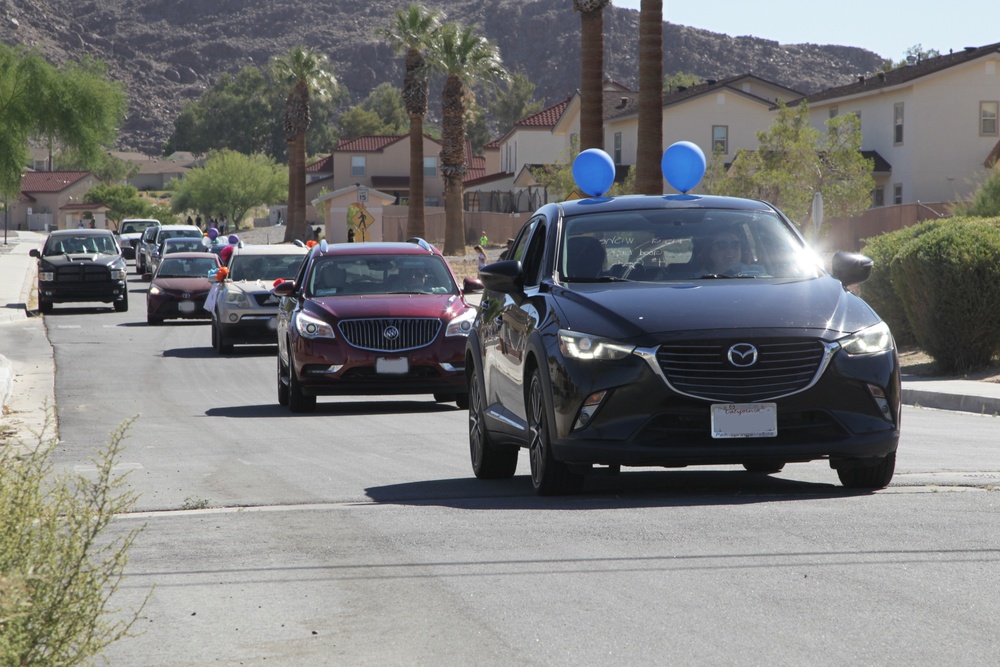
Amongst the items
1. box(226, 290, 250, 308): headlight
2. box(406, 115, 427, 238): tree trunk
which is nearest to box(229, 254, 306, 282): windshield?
box(226, 290, 250, 308): headlight

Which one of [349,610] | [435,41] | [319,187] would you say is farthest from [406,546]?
[319,187]

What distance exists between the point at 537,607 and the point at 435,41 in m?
58.7

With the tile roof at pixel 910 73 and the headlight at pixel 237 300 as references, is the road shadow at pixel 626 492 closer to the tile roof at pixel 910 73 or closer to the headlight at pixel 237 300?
the headlight at pixel 237 300

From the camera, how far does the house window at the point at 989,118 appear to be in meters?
54.6

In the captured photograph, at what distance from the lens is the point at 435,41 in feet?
208

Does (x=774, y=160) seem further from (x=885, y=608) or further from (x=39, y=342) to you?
(x=885, y=608)

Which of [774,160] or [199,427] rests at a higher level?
[774,160]

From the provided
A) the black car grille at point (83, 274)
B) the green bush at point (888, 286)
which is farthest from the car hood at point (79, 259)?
the green bush at point (888, 286)

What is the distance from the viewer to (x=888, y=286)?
22328 mm

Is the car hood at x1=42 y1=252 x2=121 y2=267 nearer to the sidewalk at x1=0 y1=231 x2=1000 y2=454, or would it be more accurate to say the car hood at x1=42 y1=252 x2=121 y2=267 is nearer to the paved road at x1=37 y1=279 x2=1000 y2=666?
the sidewalk at x1=0 y1=231 x2=1000 y2=454

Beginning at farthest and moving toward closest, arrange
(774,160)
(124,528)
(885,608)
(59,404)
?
(774,160), (59,404), (124,528), (885,608)

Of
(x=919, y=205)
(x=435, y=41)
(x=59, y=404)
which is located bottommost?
(x=59, y=404)

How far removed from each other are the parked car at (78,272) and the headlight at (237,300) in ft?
41.3

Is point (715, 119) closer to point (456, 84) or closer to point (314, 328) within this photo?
point (456, 84)
